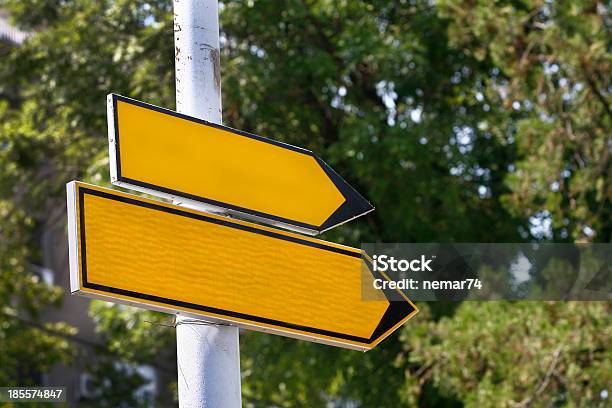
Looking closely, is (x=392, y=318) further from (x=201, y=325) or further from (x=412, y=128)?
(x=412, y=128)

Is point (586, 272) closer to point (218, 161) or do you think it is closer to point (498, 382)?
point (498, 382)

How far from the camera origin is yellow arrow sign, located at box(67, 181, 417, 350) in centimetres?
264

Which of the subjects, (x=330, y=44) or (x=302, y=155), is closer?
(x=302, y=155)

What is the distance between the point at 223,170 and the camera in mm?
2943

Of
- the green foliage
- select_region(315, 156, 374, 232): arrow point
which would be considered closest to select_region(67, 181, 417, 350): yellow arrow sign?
select_region(315, 156, 374, 232): arrow point

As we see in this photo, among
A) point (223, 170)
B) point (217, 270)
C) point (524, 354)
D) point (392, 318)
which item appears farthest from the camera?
point (524, 354)

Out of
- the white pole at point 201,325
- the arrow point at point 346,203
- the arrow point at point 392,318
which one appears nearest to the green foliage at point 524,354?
the arrow point at point 392,318

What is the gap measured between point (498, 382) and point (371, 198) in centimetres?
263

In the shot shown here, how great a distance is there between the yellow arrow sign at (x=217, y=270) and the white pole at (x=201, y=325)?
9 cm

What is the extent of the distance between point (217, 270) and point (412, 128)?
8.35 meters

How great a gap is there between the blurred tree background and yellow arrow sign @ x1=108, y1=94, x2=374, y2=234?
6.39m

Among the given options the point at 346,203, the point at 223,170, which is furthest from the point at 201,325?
the point at 346,203

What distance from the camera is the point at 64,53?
38.8 feet

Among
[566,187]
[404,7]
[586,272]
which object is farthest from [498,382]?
[404,7]
